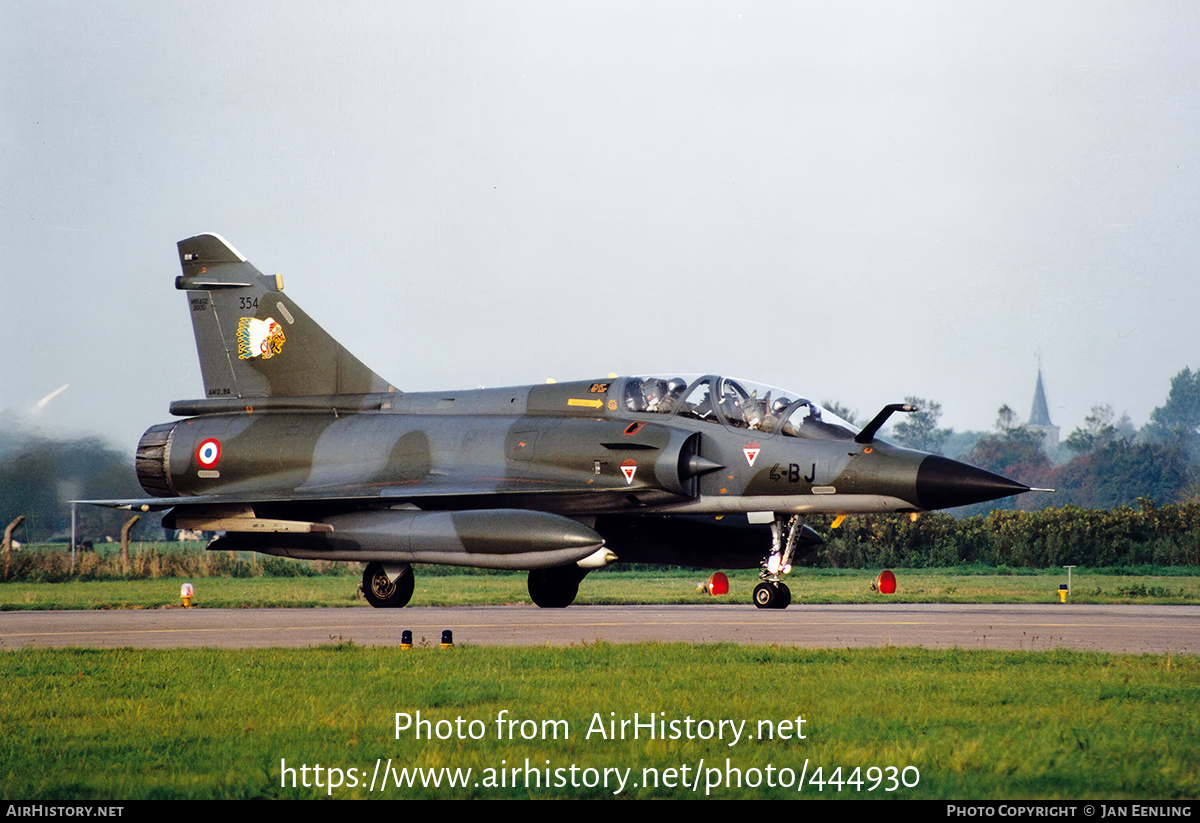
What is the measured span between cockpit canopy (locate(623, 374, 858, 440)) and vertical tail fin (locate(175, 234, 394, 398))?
5015 mm

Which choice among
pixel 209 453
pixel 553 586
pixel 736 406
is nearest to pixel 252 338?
pixel 209 453

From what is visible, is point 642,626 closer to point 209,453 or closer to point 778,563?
point 778,563

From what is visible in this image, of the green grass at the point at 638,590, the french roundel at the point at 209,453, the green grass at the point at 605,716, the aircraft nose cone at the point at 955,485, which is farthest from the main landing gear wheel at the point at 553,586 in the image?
the green grass at the point at 605,716

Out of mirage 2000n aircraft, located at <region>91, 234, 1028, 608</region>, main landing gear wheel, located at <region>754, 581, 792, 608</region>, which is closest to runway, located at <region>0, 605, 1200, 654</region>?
main landing gear wheel, located at <region>754, 581, 792, 608</region>

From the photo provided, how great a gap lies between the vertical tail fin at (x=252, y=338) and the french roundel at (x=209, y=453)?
108 centimetres

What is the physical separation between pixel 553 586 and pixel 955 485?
5.71 meters

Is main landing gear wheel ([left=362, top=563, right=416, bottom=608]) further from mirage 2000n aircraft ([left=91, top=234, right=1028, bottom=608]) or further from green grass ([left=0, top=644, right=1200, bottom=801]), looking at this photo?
A: green grass ([left=0, top=644, right=1200, bottom=801])

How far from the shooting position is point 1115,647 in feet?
35.8

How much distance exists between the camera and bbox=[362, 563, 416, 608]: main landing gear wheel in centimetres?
1731

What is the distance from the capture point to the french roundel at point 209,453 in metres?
19.1

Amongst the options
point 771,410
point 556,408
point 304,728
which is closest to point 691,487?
point 771,410

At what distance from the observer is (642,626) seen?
13.4 metres

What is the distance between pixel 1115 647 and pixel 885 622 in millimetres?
3470
